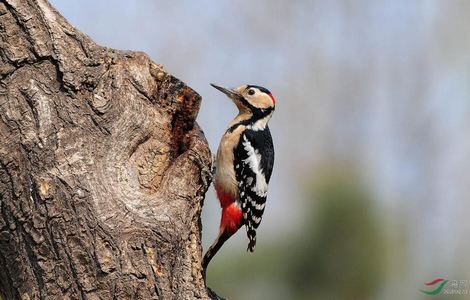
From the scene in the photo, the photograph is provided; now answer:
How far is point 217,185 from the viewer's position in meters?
5.80

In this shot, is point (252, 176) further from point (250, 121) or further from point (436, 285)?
point (436, 285)

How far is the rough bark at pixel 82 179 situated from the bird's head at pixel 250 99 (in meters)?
2.11

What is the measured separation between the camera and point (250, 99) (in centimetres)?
627

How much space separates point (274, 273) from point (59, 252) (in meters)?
3.70

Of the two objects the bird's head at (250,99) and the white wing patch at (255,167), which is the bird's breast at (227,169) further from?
the bird's head at (250,99)

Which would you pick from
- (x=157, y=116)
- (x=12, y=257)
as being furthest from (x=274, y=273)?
(x=12, y=257)

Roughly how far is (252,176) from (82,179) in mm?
2332

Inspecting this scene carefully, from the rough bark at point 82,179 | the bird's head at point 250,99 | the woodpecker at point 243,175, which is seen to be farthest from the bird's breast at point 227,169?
the rough bark at point 82,179

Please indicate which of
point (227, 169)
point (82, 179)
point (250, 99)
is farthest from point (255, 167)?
point (82, 179)

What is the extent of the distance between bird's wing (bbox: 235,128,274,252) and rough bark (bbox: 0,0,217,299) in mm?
1639

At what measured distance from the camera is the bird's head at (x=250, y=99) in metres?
6.24

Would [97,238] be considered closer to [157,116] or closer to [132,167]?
[132,167]

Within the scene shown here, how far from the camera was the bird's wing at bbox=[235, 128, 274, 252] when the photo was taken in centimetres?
580

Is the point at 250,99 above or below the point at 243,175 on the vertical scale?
above
